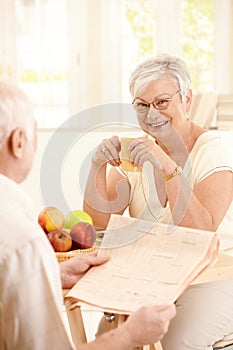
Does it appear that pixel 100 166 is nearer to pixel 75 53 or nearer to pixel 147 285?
pixel 147 285

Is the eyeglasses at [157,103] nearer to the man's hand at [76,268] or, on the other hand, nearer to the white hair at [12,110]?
the man's hand at [76,268]

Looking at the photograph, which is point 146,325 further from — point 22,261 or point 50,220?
point 50,220

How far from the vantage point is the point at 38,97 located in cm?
689

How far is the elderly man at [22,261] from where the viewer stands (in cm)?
104

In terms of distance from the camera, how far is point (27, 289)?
1.04 meters

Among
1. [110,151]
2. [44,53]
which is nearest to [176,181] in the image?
[110,151]

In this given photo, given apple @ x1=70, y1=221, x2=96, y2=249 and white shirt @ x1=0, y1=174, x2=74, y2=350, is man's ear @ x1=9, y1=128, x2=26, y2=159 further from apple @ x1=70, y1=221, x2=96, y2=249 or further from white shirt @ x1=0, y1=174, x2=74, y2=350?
apple @ x1=70, y1=221, x2=96, y2=249

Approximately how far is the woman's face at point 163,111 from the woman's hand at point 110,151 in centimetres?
18

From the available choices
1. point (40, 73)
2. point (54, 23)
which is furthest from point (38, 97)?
point (54, 23)

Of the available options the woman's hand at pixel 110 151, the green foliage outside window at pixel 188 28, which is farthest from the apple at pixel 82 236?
the green foliage outside window at pixel 188 28

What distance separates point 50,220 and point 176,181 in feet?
1.12

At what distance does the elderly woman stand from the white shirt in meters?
0.74

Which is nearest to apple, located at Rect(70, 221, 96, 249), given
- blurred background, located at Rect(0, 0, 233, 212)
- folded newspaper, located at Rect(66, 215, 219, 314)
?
folded newspaper, located at Rect(66, 215, 219, 314)

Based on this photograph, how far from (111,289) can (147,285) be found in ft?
0.24
